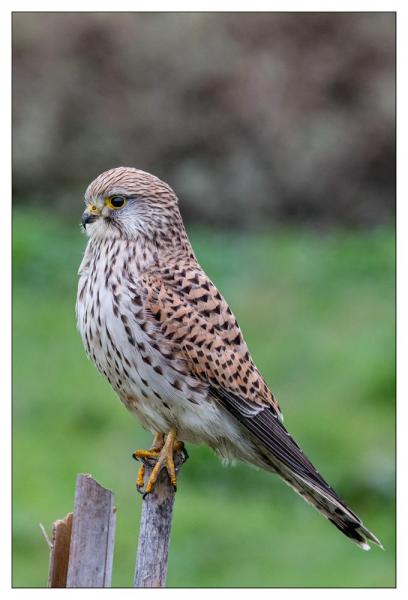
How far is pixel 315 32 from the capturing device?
29.3 feet

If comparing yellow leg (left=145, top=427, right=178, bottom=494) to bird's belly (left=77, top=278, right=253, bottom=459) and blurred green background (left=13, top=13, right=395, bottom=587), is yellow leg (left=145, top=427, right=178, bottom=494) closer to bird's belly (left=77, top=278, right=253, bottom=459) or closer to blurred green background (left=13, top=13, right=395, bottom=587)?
bird's belly (left=77, top=278, right=253, bottom=459)

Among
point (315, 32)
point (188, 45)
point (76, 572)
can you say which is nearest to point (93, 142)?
point (188, 45)

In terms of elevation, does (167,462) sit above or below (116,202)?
below

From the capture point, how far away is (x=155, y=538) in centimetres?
384

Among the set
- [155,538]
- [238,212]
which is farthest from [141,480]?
[238,212]

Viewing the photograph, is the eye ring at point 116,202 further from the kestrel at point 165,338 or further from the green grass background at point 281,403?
the green grass background at point 281,403

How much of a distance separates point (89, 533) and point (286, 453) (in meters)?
0.72

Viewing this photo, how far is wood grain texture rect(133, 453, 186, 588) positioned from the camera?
3.82m

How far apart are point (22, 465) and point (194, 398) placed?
13.0 ft

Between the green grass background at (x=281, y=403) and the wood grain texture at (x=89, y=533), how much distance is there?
2353mm

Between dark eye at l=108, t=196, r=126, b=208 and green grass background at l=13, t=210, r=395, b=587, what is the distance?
2.68 m

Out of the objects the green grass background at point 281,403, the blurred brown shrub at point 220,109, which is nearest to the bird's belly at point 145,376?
the green grass background at point 281,403

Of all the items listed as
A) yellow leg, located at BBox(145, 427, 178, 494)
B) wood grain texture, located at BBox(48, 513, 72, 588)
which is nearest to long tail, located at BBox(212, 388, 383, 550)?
yellow leg, located at BBox(145, 427, 178, 494)

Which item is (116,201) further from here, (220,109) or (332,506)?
(220,109)
